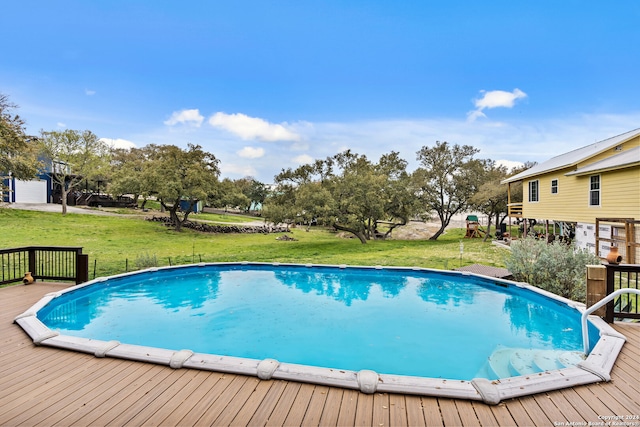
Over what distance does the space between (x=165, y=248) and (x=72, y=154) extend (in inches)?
626

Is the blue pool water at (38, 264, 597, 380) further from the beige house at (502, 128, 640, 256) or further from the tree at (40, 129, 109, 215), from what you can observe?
the tree at (40, 129, 109, 215)

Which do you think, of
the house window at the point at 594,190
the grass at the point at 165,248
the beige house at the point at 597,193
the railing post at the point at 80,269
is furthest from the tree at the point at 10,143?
the house window at the point at 594,190

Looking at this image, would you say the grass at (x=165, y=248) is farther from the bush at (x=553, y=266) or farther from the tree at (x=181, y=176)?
the tree at (x=181, y=176)

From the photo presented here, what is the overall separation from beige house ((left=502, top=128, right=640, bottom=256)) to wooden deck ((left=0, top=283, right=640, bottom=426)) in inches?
409

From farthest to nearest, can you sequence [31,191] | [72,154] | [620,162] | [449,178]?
[31,191] → [449,178] → [72,154] → [620,162]

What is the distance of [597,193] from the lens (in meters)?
12.7

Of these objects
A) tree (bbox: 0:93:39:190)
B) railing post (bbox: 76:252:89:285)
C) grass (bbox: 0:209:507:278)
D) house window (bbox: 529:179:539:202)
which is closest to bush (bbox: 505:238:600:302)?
grass (bbox: 0:209:507:278)

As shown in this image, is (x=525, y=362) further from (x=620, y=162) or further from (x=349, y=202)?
(x=349, y=202)

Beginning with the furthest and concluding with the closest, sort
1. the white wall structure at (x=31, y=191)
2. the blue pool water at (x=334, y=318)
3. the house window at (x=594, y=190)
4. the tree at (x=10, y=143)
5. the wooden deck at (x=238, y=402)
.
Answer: the white wall structure at (x=31, y=191)
the house window at (x=594, y=190)
the tree at (x=10, y=143)
the blue pool water at (x=334, y=318)
the wooden deck at (x=238, y=402)

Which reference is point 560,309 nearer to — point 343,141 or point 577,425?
point 577,425

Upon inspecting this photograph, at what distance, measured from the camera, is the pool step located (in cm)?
443

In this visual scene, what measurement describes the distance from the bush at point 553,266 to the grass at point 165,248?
2.34 m

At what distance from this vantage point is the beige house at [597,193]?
36.0 ft

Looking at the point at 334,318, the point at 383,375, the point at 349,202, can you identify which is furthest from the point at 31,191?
the point at 383,375
